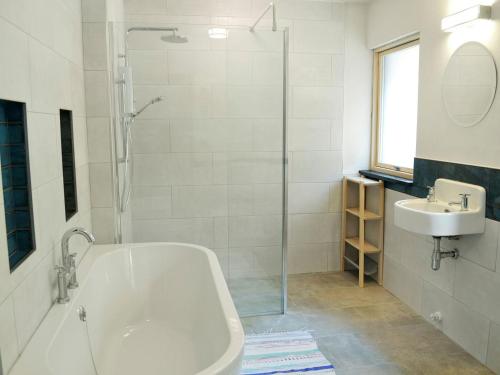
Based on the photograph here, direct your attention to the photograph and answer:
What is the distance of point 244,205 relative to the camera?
3.32 m

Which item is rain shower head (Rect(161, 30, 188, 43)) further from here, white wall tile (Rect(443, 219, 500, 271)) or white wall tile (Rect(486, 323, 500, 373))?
white wall tile (Rect(486, 323, 500, 373))

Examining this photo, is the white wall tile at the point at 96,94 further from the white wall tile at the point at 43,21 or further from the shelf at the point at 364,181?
the shelf at the point at 364,181

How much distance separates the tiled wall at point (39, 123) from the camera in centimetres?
153

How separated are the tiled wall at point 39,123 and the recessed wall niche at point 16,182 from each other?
Answer: 0.04m

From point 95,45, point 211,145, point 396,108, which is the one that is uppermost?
point 95,45

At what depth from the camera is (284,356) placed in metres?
2.78

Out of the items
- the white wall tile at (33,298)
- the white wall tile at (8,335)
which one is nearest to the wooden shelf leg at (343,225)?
the white wall tile at (33,298)

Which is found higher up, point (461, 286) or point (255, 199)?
point (255, 199)

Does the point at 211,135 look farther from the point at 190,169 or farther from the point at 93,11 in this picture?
the point at 93,11

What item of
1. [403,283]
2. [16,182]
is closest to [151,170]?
[16,182]

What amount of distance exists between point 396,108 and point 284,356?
2344mm

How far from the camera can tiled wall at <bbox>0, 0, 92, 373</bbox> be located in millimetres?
1532

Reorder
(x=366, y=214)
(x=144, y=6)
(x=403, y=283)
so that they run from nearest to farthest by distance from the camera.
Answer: (x=403, y=283), (x=144, y=6), (x=366, y=214)

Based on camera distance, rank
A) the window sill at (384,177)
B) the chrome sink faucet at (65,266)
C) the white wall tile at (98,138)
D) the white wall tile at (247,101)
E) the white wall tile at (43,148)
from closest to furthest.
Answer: the white wall tile at (43,148) < the chrome sink faucet at (65,266) < the white wall tile at (98,138) < the white wall tile at (247,101) < the window sill at (384,177)
